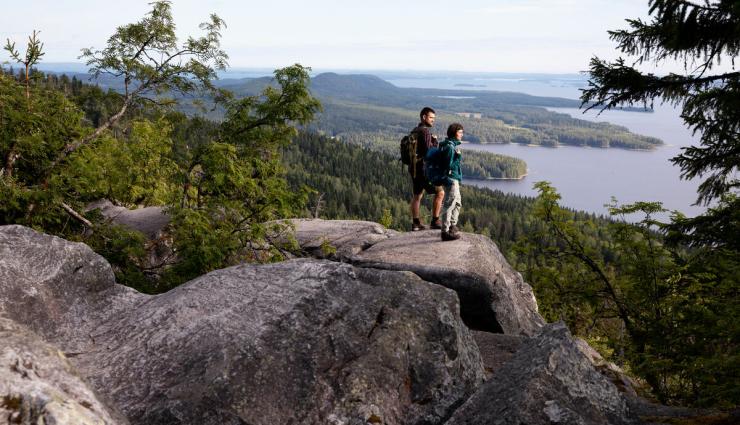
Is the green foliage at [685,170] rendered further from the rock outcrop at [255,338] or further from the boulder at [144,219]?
the boulder at [144,219]

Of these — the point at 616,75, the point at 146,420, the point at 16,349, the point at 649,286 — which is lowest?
the point at 649,286

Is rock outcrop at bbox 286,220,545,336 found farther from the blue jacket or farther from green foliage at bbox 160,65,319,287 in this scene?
green foliage at bbox 160,65,319,287

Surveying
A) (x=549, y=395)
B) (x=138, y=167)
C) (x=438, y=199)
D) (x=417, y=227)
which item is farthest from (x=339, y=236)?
(x=549, y=395)

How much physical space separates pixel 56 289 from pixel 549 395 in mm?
6477

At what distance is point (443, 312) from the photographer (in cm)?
671

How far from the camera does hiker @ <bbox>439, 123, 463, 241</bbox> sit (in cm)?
1162

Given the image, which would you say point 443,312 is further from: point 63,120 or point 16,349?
point 63,120

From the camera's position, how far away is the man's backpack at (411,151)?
515 inches

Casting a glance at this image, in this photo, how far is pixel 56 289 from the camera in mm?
6609

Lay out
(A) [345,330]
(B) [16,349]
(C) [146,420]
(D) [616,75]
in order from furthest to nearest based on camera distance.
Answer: (D) [616,75], (A) [345,330], (C) [146,420], (B) [16,349]

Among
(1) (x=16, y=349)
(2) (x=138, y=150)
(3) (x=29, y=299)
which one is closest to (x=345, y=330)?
(1) (x=16, y=349)

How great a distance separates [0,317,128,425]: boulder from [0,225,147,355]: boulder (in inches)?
76.8

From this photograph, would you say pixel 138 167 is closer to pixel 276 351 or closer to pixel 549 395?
pixel 276 351

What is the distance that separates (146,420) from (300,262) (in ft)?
10.6
